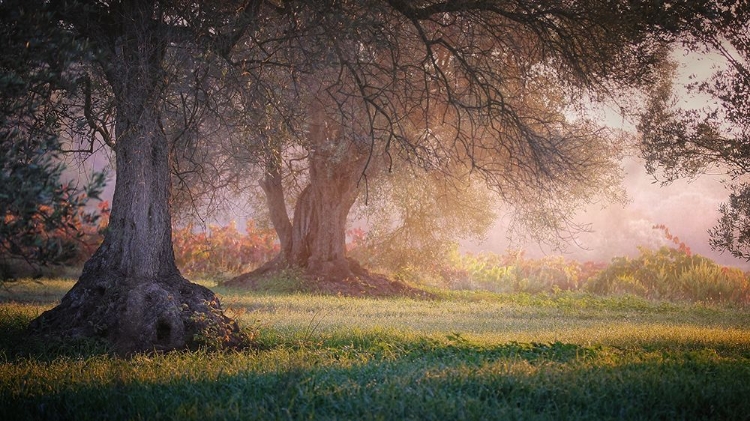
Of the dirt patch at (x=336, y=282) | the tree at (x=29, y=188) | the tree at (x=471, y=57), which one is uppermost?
the tree at (x=471, y=57)

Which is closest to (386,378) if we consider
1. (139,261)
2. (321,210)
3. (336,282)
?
(139,261)

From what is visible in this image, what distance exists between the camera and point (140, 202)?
332 inches

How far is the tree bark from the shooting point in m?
7.73

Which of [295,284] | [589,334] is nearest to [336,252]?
[295,284]

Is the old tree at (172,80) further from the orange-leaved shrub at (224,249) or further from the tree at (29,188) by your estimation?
the orange-leaved shrub at (224,249)

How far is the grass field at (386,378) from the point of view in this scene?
187 inches

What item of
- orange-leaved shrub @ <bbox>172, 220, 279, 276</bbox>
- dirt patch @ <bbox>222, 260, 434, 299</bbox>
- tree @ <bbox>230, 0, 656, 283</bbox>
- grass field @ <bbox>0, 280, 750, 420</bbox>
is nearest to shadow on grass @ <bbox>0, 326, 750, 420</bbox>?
grass field @ <bbox>0, 280, 750, 420</bbox>

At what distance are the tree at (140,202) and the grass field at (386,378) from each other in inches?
20.2

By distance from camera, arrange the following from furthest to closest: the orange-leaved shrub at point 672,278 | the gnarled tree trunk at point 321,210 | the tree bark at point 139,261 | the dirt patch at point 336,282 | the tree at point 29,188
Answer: the orange-leaved shrub at point 672,278
the gnarled tree trunk at point 321,210
the dirt patch at point 336,282
the tree bark at point 139,261
the tree at point 29,188

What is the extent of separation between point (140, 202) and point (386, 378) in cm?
480

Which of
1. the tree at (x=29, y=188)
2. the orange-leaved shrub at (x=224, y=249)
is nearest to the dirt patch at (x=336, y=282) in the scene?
the orange-leaved shrub at (x=224, y=249)

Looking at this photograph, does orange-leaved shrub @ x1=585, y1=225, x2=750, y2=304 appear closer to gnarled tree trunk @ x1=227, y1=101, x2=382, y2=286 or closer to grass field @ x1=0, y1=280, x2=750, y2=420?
gnarled tree trunk @ x1=227, y1=101, x2=382, y2=286

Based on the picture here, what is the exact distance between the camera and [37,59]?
5.62 m

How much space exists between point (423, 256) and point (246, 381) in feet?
54.9
